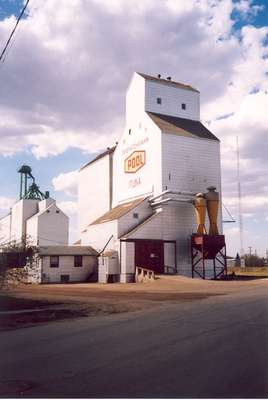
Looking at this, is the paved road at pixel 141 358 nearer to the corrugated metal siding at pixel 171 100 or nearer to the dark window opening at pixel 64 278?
the dark window opening at pixel 64 278

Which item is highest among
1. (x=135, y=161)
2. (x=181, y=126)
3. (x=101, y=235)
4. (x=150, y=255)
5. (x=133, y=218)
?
(x=181, y=126)

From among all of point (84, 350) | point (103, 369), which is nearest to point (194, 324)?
point (84, 350)

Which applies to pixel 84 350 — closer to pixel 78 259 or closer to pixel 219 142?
pixel 78 259

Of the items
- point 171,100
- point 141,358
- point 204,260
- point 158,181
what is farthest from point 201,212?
point 141,358

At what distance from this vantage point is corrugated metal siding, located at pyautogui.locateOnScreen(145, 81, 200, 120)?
48312 mm

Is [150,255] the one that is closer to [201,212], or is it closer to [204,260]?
[204,260]

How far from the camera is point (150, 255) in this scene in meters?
40.7

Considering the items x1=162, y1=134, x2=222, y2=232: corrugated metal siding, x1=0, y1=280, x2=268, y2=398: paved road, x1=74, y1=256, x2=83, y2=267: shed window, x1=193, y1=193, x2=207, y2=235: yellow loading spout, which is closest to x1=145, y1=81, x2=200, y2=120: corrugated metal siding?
x1=162, y1=134, x2=222, y2=232: corrugated metal siding

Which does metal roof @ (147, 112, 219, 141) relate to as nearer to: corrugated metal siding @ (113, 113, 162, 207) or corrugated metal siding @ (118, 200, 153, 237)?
corrugated metal siding @ (113, 113, 162, 207)

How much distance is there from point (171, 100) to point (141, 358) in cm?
4384

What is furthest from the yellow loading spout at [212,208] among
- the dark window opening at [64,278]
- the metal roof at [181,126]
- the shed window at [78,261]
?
the dark window opening at [64,278]

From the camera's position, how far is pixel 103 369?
7.35m

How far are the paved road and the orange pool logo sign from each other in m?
33.6

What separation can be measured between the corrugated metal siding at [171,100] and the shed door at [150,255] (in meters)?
15.4
